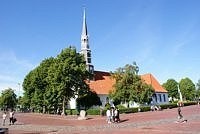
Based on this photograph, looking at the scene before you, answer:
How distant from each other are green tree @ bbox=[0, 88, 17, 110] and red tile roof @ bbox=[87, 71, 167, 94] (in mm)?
60733

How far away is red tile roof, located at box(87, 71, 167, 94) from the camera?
9744 cm

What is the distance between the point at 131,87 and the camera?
69.8 metres

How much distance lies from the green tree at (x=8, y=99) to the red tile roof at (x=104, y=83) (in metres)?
60.7

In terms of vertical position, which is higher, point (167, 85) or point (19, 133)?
point (167, 85)

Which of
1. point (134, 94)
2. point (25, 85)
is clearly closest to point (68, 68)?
point (134, 94)

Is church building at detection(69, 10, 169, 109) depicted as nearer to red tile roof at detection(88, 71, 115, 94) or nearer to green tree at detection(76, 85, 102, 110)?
red tile roof at detection(88, 71, 115, 94)

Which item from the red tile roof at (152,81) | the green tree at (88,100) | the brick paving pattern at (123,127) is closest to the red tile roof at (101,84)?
the green tree at (88,100)

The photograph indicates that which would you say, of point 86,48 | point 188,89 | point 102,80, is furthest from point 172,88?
point 86,48

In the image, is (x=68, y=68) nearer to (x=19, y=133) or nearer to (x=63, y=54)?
(x=63, y=54)

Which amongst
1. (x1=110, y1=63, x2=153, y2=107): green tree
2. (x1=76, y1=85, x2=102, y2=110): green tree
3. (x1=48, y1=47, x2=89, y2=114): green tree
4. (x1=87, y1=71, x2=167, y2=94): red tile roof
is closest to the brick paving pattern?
(x1=48, y1=47, x2=89, y2=114): green tree

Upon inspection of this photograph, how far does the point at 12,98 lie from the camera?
155125mm

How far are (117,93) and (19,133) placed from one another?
1679 inches

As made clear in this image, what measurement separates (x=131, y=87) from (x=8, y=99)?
9774 cm

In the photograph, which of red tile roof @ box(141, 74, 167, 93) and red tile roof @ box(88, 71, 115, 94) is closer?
red tile roof @ box(88, 71, 115, 94)
